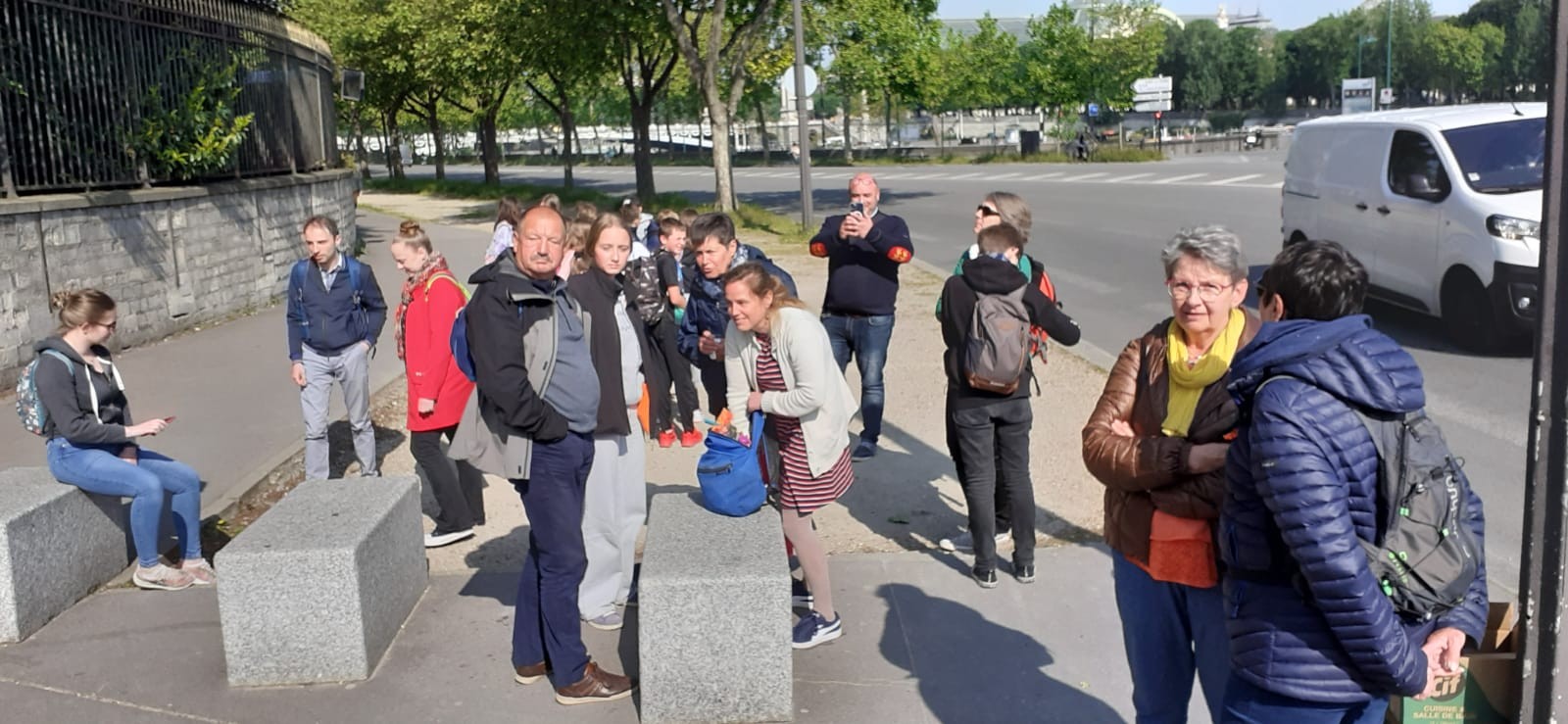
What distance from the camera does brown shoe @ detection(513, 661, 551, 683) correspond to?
16.0ft

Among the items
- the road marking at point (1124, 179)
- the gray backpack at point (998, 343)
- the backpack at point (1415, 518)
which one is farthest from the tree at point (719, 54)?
the backpack at point (1415, 518)

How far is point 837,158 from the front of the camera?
6347cm

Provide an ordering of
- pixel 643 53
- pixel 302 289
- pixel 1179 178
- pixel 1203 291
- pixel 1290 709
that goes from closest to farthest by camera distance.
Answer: pixel 1290 709 < pixel 1203 291 < pixel 302 289 < pixel 1179 178 < pixel 643 53

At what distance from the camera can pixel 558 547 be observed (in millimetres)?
4594

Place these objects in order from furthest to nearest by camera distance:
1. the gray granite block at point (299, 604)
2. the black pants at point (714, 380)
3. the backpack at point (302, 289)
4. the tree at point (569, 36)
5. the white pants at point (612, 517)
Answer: the tree at point (569, 36) → the black pants at point (714, 380) → the backpack at point (302, 289) → the white pants at point (612, 517) → the gray granite block at point (299, 604)

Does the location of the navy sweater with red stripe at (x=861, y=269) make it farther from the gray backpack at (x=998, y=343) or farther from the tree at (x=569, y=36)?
the tree at (x=569, y=36)

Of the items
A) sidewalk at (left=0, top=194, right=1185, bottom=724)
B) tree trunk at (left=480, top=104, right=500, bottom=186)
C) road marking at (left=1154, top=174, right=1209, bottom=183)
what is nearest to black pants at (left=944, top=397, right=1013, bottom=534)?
sidewalk at (left=0, top=194, right=1185, bottom=724)

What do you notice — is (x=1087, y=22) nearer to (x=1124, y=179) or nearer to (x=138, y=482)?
(x=1124, y=179)

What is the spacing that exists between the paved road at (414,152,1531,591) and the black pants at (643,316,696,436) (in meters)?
3.65

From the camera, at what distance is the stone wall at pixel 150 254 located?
1047 centimetres

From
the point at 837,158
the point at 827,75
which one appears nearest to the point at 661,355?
the point at 827,75

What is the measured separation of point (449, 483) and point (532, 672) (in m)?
2.08

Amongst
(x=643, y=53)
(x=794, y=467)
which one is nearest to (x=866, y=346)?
(x=794, y=467)

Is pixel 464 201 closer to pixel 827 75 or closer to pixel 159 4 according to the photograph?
pixel 827 75
